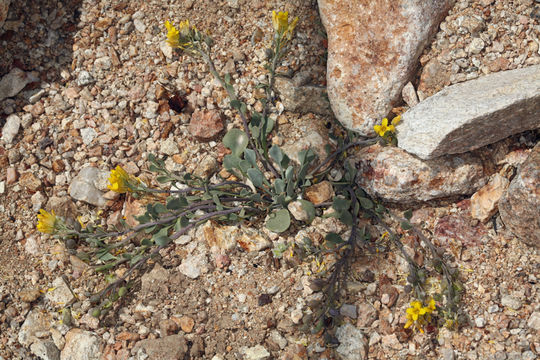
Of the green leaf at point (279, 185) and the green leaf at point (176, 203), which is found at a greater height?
the green leaf at point (279, 185)

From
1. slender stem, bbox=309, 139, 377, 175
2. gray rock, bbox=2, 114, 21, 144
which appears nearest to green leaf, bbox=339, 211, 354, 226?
slender stem, bbox=309, 139, 377, 175

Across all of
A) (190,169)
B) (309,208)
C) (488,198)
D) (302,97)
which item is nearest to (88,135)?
(190,169)

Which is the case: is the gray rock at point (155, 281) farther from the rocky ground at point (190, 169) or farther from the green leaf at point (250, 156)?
the green leaf at point (250, 156)

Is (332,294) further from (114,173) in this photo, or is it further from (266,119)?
(114,173)

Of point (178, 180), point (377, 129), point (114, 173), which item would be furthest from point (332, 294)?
Answer: point (114, 173)

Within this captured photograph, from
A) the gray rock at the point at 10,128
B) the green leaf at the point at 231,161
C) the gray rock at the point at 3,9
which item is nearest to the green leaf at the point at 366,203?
the green leaf at the point at 231,161

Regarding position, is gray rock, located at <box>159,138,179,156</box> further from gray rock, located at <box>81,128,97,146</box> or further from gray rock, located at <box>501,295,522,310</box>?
gray rock, located at <box>501,295,522,310</box>

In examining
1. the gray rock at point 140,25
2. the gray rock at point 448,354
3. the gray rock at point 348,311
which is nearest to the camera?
the gray rock at point 448,354
